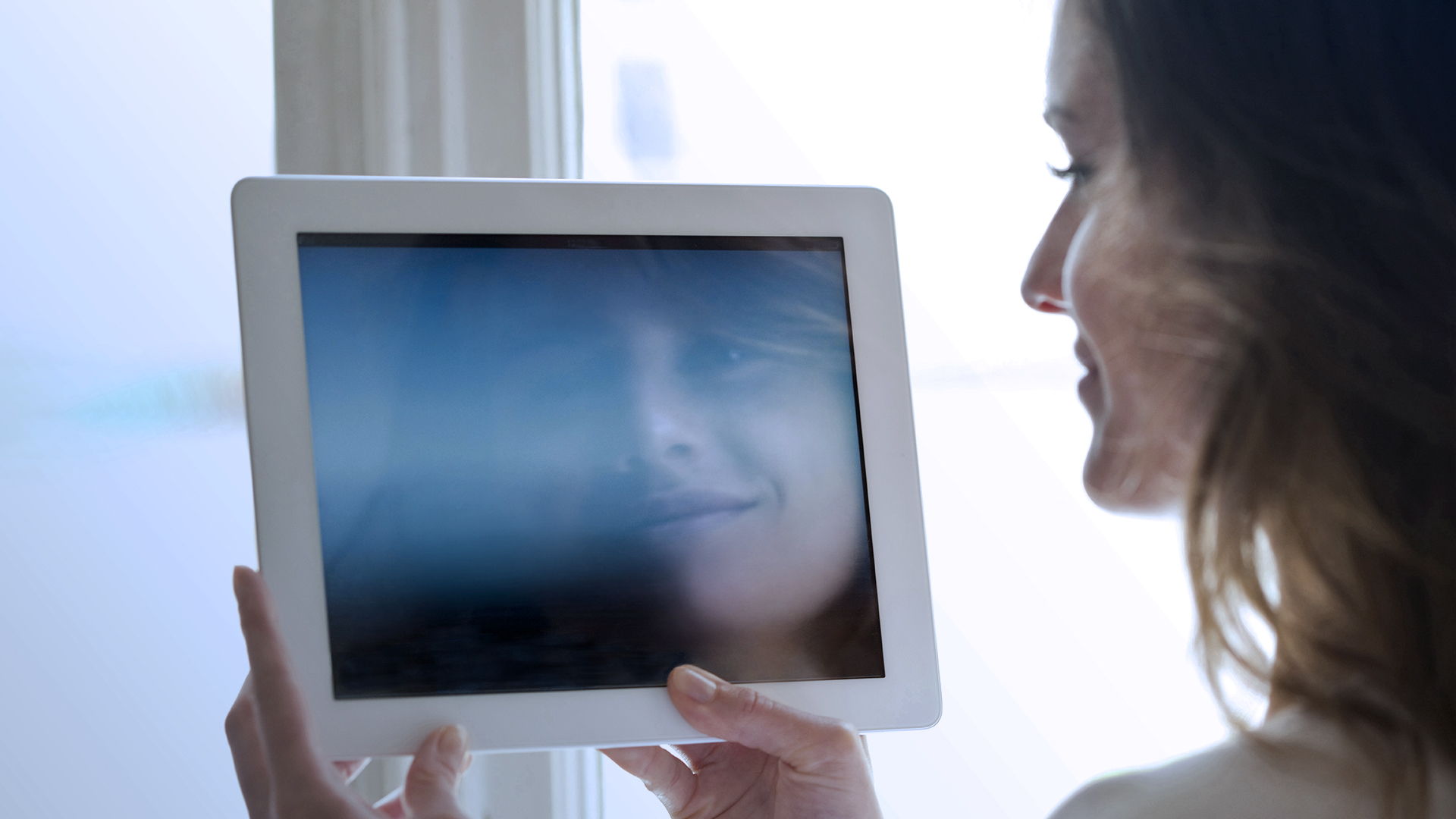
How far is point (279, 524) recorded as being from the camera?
1.64 feet

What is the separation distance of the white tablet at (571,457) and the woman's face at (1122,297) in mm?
147

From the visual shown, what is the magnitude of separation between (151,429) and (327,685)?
12.1 inches

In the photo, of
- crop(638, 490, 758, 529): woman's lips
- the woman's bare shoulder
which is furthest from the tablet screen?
the woman's bare shoulder

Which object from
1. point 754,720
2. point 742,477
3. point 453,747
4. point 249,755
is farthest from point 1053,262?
point 249,755

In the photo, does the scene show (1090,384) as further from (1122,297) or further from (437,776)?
(437,776)

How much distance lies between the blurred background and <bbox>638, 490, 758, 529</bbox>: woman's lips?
0.40 m

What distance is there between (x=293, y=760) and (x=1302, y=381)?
0.62 m

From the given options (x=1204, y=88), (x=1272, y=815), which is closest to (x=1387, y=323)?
(x=1204, y=88)

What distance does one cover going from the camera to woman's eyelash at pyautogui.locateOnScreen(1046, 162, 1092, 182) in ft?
2.03

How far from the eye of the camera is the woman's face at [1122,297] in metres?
0.55

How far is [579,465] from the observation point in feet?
1.74

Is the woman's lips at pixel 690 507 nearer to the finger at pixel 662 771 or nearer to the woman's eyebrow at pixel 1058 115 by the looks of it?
the finger at pixel 662 771

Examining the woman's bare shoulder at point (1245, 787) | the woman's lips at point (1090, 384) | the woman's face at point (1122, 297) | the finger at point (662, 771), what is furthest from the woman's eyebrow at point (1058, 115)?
the finger at point (662, 771)

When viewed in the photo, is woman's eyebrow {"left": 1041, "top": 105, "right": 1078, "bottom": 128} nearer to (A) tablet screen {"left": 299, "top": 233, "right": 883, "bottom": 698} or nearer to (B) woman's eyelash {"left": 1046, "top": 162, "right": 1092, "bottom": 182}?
(B) woman's eyelash {"left": 1046, "top": 162, "right": 1092, "bottom": 182}
